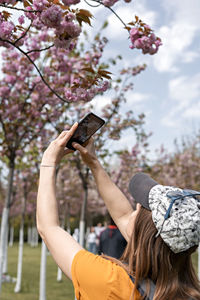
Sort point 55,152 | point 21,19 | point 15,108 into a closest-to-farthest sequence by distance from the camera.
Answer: point 55,152, point 21,19, point 15,108

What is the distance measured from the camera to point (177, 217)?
1.19m

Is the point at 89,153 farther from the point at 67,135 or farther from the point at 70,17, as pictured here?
the point at 70,17

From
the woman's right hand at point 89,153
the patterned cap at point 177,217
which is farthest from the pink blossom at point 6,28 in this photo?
the patterned cap at point 177,217

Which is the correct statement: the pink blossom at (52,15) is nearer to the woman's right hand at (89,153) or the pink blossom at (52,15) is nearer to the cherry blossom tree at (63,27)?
the cherry blossom tree at (63,27)

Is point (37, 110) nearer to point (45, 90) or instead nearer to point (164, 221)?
point (45, 90)

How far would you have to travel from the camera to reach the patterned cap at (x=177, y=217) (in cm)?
119

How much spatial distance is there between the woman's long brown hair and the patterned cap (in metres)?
0.05

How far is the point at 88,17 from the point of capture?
7.22ft

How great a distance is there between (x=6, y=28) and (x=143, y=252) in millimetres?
1997

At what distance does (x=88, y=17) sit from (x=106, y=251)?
428 cm

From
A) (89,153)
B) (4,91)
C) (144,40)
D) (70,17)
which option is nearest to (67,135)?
(89,153)

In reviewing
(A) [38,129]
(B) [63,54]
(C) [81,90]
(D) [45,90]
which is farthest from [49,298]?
(C) [81,90]

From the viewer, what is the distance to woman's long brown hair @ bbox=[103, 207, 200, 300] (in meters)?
1.23

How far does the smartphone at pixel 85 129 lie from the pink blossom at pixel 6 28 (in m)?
1.36
